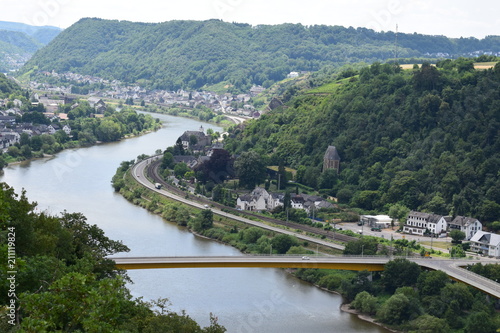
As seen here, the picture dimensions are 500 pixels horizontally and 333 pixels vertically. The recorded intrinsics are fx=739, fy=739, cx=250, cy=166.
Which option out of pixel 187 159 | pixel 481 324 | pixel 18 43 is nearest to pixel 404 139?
pixel 187 159

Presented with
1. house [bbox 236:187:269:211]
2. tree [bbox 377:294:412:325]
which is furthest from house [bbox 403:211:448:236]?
tree [bbox 377:294:412:325]

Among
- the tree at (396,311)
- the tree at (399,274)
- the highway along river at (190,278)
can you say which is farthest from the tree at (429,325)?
the tree at (399,274)

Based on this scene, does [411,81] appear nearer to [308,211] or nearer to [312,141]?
[312,141]

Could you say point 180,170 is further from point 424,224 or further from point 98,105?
point 98,105

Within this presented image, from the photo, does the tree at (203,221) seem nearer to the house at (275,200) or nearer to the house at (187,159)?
the house at (275,200)

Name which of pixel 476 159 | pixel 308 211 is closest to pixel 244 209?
pixel 308 211

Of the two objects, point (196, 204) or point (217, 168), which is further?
point (217, 168)
